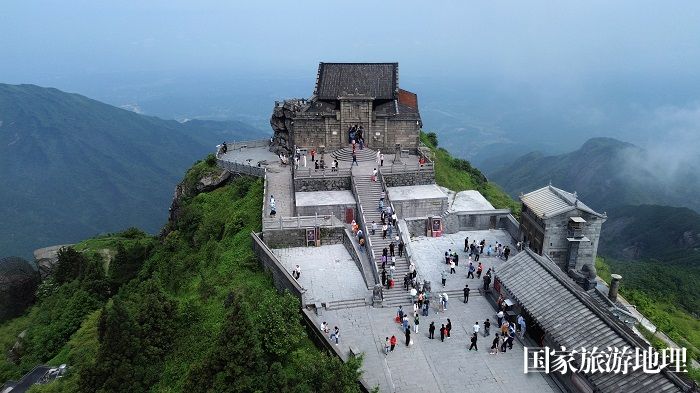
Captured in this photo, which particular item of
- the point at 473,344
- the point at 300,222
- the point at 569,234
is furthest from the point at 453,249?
the point at 473,344

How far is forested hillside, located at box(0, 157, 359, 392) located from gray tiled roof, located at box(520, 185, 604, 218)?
16.2 metres

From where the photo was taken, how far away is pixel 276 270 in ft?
92.2

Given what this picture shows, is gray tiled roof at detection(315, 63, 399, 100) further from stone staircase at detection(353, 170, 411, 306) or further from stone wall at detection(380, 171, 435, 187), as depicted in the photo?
stone staircase at detection(353, 170, 411, 306)

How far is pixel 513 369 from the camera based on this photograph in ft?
71.9

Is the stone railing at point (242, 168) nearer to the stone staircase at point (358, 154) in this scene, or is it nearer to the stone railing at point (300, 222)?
the stone staircase at point (358, 154)

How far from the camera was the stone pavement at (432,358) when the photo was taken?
68.5 feet

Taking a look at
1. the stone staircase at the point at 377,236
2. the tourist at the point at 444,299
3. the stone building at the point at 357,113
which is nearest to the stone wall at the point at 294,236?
the stone staircase at the point at 377,236

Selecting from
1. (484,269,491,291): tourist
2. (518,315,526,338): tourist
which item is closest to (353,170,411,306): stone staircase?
(484,269,491,291): tourist

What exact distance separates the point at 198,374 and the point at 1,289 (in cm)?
3789

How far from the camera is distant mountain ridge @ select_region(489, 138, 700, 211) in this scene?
13362 centimetres

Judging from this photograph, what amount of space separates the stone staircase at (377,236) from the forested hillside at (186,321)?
5.82 meters

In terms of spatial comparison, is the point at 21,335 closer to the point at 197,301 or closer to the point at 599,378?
the point at 197,301

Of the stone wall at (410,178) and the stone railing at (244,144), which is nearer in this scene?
the stone wall at (410,178)

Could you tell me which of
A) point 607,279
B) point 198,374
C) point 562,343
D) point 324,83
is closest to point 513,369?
point 562,343
